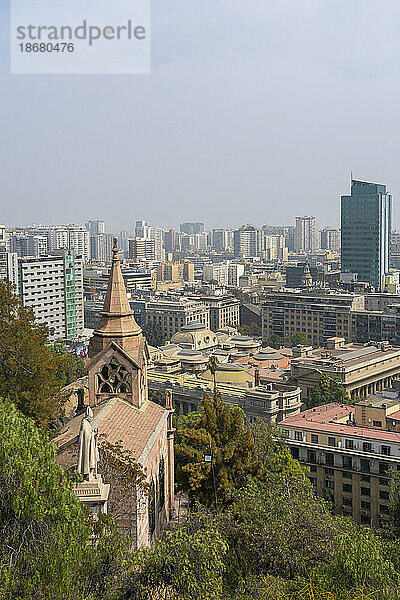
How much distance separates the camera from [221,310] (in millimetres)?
120875

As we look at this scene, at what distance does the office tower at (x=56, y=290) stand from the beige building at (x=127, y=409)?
252 feet

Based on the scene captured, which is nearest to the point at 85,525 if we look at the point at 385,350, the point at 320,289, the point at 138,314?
the point at 385,350

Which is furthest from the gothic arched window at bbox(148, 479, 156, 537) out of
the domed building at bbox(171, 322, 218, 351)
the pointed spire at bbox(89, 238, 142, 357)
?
the domed building at bbox(171, 322, 218, 351)

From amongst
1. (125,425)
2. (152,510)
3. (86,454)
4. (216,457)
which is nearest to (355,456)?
(216,457)

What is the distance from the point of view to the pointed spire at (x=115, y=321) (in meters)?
23.4

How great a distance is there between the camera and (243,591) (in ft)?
45.1

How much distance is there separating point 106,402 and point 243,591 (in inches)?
379

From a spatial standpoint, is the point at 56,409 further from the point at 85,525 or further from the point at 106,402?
the point at 85,525

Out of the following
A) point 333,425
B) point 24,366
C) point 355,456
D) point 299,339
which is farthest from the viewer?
point 299,339

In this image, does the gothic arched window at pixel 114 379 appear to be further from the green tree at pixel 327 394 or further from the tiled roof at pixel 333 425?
the green tree at pixel 327 394

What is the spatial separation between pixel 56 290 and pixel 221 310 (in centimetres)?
3045

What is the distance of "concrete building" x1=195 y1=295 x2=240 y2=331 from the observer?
120062mm

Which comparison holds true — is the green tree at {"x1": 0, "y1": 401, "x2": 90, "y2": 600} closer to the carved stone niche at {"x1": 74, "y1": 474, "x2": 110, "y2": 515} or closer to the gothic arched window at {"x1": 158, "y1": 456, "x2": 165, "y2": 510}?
the carved stone niche at {"x1": 74, "y1": 474, "x2": 110, "y2": 515}

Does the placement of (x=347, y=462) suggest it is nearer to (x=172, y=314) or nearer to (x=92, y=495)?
(x=92, y=495)
